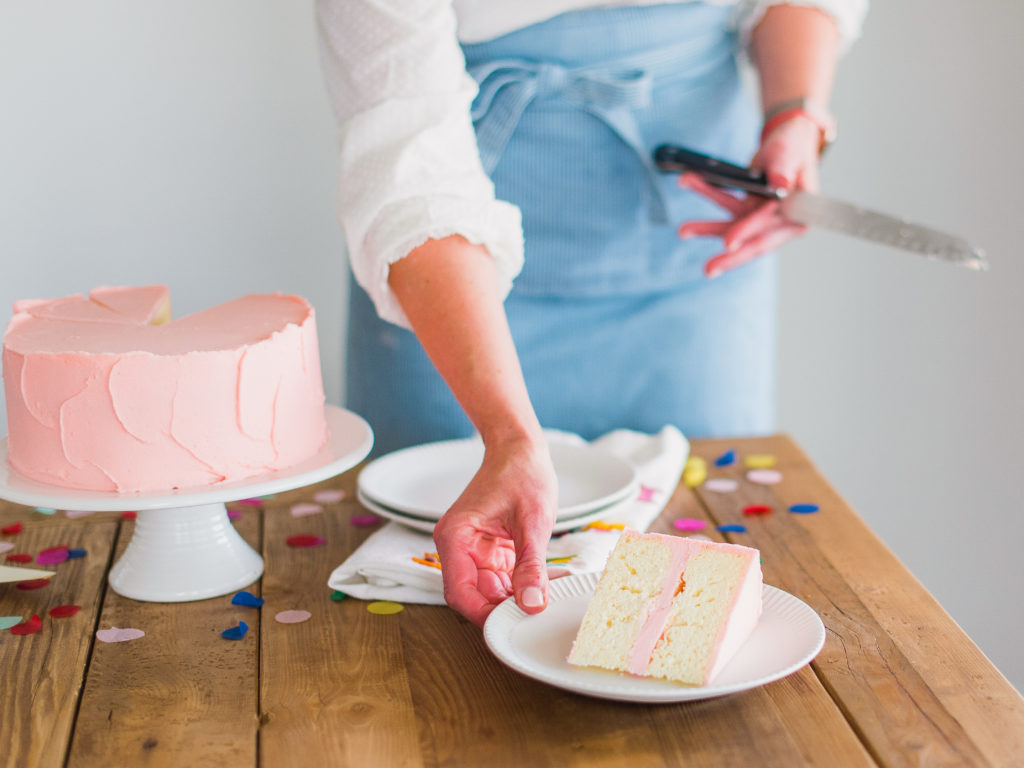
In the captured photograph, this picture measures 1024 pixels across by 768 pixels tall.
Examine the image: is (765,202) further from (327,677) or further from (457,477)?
(327,677)

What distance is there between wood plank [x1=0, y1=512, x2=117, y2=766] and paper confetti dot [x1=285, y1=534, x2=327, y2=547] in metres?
0.18

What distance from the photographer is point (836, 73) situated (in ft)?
6.31

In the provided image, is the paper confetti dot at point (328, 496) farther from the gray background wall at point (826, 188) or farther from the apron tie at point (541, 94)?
the gray background wall at point (826, 188)

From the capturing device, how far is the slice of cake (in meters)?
0.70

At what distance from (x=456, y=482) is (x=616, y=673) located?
443mm

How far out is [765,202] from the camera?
1.33 m

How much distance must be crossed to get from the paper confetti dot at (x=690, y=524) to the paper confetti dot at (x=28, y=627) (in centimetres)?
59

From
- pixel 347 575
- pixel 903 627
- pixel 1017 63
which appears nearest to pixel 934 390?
pixel 1017 63

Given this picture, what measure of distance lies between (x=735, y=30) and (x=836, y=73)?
57 cm

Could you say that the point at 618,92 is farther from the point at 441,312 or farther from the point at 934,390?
the point at 934,390

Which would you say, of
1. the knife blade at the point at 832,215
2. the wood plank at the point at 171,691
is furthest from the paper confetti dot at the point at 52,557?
the knife blade at the point at 832,215

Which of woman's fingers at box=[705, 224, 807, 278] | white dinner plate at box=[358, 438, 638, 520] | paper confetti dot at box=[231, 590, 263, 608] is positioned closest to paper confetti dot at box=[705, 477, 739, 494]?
white dinner plate at box=[358, 438, 638, 520]

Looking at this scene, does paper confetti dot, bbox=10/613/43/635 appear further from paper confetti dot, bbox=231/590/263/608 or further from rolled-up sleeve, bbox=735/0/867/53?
rolled-up sleeve, bbox=735/0/867/53

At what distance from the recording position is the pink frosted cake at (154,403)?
854 mm
